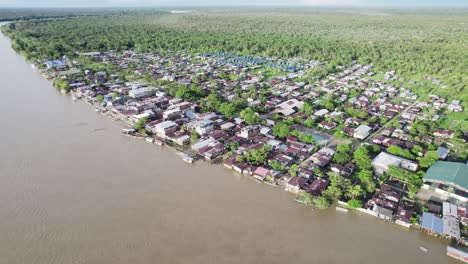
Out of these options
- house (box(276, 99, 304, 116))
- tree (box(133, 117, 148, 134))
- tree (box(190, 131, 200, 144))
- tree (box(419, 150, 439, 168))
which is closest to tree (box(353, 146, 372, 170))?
tree (box(419, 150, 439, 168))

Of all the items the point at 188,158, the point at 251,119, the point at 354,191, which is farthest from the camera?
the point at 251,119

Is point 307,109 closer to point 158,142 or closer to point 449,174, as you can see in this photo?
point 449,174

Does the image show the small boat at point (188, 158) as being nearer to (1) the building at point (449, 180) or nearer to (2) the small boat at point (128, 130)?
(2) the small boat at point (128, 130)

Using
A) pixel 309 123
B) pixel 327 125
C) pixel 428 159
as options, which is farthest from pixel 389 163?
pixel 309 123

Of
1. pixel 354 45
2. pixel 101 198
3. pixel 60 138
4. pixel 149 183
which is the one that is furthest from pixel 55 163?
pixel 354 45

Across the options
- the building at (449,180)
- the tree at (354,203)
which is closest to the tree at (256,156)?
the tree at (354,203)

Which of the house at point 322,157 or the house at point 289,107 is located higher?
the house at point 289,107
